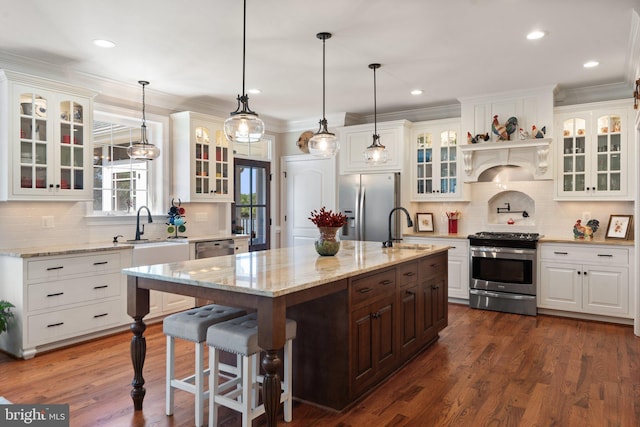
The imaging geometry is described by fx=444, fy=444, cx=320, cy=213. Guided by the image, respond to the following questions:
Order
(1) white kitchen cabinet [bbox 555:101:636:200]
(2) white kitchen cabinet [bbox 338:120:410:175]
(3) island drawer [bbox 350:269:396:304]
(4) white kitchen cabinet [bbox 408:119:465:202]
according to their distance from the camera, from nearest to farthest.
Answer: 1. (3) island drawer [bbox 350:269:396:304]
2. (1) white kitchen cabinet [bbox 555:101:636:200]
3. (4) white kitchen cabinet [bbox 408:119:465:202]
4. (2) white kitchen cabinet [bbox 338:120:410:175]

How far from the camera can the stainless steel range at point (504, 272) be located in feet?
16.7

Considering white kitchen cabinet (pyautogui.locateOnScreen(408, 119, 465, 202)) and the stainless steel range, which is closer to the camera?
the stainless steel range

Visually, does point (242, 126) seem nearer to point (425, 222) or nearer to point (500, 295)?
point (500, 295)

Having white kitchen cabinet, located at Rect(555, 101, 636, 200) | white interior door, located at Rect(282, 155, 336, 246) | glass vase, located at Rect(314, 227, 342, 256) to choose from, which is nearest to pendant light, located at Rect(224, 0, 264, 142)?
glass vase, located at Rect(314, 227, 342, 256)

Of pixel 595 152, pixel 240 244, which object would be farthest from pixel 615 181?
pixel 240 244

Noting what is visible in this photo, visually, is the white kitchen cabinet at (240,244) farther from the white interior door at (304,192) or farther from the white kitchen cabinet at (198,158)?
the white interior door at (304,192)

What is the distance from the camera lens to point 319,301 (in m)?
2.77

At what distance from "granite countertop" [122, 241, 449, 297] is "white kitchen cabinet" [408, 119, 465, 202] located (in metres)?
2.33

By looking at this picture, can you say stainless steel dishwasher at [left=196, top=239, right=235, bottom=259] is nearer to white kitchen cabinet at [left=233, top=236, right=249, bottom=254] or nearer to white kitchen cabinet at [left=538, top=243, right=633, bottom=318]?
white kitchen cabinet at [left=233, top=236, right=249, bottom=254]

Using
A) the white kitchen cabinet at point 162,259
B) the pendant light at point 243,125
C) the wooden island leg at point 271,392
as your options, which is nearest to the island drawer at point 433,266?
the pendant light at point 243,125

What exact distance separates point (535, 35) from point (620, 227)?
2690mm

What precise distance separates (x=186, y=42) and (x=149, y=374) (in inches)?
105

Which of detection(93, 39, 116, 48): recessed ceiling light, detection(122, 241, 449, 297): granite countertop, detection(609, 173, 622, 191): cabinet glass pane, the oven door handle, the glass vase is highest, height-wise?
detection(93, 39, 116, 48): recessed ceiling light

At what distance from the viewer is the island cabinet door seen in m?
2.78
